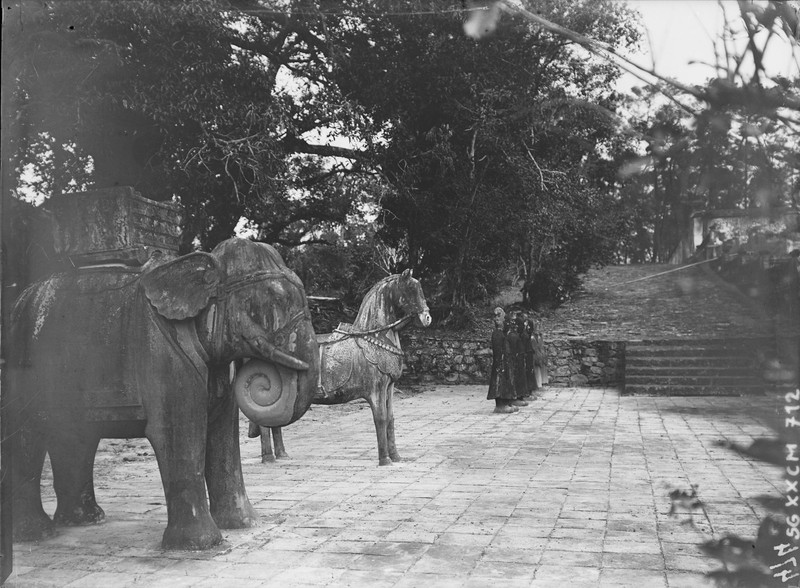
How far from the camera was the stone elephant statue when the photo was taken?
4.77m

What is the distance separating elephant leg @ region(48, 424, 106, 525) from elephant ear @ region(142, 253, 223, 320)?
4.10 feet

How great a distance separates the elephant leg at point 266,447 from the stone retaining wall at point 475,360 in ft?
34.7

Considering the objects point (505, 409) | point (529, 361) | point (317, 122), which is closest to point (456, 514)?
point (505, 409)

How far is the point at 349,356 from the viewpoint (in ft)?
26.5

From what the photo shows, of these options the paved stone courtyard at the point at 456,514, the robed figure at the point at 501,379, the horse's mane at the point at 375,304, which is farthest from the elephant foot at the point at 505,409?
the horse's mane at the point at 375,304

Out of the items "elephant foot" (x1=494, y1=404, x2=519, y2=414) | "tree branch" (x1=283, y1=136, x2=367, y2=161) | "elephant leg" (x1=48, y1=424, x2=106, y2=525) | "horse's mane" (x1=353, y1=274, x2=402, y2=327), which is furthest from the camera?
"tree branch" (x1=283, y1=136, x2=367, y2=161)

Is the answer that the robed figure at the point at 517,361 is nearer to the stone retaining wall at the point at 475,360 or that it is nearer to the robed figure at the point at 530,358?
the robed figure at the point at 530,358

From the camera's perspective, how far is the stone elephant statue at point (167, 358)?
15.6 ft

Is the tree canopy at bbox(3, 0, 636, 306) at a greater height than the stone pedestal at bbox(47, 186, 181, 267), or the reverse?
the tree canopy at bbox(3, 0, 636, 306)

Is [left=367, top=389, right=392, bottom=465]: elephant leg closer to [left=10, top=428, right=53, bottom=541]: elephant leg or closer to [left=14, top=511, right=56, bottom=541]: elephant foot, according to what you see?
[left=10, top=428, right=53, bottom=541]: elephant leg

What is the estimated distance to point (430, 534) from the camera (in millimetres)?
5156

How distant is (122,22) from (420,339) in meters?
10.1

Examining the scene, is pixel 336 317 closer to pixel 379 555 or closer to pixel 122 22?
pixel 122 22

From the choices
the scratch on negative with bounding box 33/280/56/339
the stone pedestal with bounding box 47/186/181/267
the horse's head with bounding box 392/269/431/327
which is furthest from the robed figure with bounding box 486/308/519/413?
the scratch on negative with bounding box 33/280/56/339
